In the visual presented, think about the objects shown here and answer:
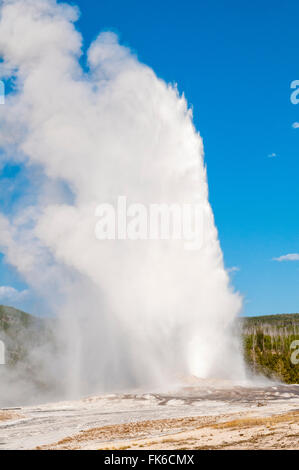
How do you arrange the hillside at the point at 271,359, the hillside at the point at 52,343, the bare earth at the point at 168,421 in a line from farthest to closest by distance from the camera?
the hillside at the point at 52,343 < the hillside at the point at 271,359 < the bare earth at the point at 168,421

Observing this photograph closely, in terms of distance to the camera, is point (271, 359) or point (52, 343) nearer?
point (271, 359)

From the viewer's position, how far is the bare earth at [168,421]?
1834 centimetres

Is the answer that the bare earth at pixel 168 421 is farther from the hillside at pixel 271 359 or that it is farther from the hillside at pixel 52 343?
the hillside at pixel 52 343

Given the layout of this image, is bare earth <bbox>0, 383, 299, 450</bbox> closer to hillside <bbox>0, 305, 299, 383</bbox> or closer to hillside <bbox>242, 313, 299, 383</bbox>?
hillside <bbox>242, 313, 299, 383</bbox>

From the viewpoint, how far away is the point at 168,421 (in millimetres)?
25031

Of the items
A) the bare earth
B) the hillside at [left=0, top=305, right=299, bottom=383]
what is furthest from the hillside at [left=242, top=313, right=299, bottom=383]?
the bare earth

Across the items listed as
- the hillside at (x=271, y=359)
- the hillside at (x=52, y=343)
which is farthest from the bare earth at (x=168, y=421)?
the hillside at (x=52, y=343)

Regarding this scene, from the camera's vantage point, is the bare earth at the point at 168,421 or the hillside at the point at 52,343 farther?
the hillside at the point at 52,343

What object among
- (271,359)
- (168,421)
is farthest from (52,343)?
(168,421)

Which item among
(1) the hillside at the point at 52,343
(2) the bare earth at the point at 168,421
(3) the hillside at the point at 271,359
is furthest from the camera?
(1) the hillside at the point at 52,343

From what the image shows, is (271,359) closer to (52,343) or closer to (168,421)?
(52,343)

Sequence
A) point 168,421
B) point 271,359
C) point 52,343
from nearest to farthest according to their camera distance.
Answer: point 168,421 → point 271,359 → point 52,343

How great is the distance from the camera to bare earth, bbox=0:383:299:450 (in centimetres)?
1834
